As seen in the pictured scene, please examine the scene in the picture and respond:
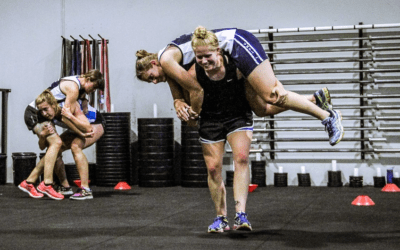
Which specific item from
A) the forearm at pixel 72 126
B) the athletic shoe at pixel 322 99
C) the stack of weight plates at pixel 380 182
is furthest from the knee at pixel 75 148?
the stack of weight plates at pixel 380 182

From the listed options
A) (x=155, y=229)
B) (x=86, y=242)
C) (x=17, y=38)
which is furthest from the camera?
(x=17, y=38)

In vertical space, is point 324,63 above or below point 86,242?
above

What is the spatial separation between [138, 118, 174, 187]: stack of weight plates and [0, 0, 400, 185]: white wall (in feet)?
1.49

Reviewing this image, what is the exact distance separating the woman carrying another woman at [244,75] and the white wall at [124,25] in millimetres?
3746

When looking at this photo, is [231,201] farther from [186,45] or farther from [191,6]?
[191,6]

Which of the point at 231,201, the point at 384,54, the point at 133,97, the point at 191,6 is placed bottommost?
the point at 231,201

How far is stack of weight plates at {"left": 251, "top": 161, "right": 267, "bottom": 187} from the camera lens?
6309mm

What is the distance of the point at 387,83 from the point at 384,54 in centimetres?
39

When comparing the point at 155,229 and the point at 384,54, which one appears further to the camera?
the point at 384,54

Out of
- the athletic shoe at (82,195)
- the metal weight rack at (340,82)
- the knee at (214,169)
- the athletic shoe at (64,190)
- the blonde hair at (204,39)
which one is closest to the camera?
the blonde hair at (204,39)

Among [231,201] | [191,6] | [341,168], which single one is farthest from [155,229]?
[191,6]

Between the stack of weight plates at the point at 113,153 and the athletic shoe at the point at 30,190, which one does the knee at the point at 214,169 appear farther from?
the stack of weight plates at the point at 113,153

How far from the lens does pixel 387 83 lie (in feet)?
20.3

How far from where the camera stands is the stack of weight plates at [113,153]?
21.3 feet
